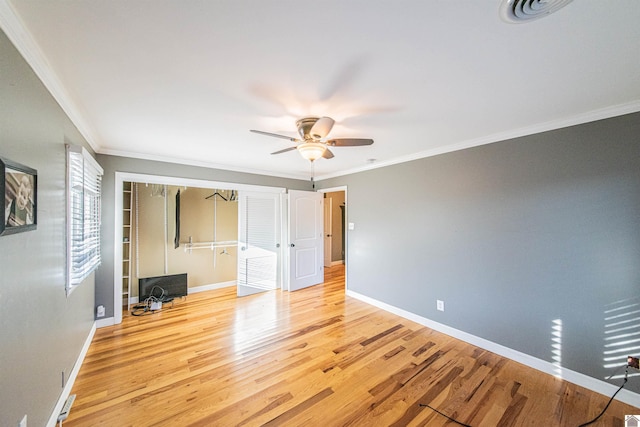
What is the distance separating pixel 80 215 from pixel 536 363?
4591 mm

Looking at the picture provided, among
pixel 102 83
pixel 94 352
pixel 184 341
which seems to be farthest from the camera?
pixel 184 341

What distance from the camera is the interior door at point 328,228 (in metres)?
7.03

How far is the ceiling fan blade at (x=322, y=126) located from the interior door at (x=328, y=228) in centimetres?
515

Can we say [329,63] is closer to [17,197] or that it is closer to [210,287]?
[17,197]

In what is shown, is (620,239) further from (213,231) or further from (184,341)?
(213,231)

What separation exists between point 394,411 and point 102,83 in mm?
3185

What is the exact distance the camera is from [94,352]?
8.27 feet

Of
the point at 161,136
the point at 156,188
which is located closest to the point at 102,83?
the point at 161,136

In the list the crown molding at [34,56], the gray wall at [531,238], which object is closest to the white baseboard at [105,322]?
the crown molding at [34,56]

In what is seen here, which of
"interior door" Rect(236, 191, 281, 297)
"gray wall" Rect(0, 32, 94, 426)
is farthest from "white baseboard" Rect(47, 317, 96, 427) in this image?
"interior door" Rect(236, 191, 281, 297)

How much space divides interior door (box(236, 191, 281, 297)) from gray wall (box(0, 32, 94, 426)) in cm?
251

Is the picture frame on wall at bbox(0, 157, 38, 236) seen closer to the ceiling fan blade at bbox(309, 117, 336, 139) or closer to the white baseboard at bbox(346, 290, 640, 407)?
the ceiling fan blade at bbox(309, 117, 336, 139)

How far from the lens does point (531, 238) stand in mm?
2359

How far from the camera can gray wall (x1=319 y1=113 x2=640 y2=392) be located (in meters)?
1.94
